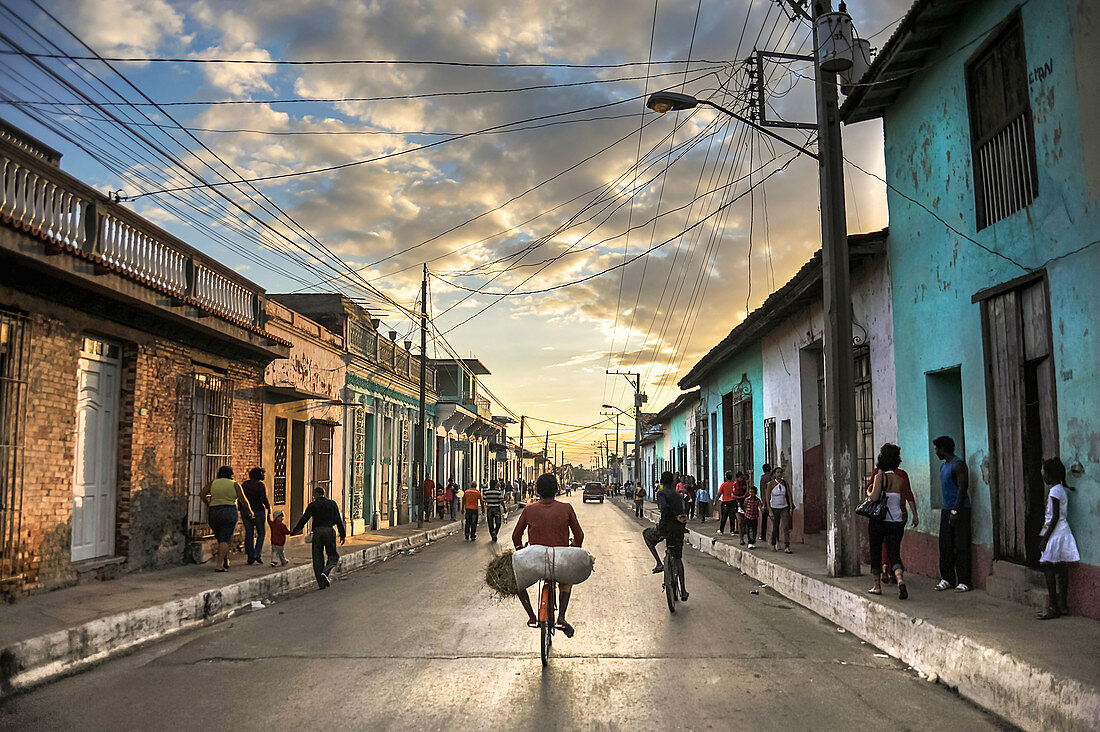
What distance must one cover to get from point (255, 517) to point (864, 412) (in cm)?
1021

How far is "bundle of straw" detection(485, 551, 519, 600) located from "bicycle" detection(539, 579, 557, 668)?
0.91 m

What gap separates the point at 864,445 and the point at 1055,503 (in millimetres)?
6946

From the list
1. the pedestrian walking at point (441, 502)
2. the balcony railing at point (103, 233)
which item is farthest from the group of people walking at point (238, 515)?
the pedestrian walking at point (441, 502)

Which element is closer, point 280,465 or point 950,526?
point 950,526

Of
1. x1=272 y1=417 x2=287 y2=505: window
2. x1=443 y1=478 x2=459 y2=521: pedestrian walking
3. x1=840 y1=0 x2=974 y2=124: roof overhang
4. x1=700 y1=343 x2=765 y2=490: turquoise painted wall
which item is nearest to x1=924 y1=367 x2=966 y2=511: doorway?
x1=840 y1=0 x2=974 y2=124: roof overhang

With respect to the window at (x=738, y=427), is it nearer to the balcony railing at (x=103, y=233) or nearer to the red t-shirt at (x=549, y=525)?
the balcony railing at (x=103, y=233)

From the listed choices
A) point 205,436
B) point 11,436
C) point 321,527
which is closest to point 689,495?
point 205,436

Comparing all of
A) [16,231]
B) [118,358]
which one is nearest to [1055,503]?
[16,231]

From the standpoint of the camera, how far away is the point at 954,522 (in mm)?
9750

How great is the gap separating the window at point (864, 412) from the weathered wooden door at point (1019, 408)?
14.2 feet

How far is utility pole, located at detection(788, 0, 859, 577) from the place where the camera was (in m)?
11.1

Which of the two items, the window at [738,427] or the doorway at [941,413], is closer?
the doorway at [941,413]

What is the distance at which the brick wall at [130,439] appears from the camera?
10.1 m

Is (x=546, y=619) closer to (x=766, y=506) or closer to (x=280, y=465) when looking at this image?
(x=766, y=506)
